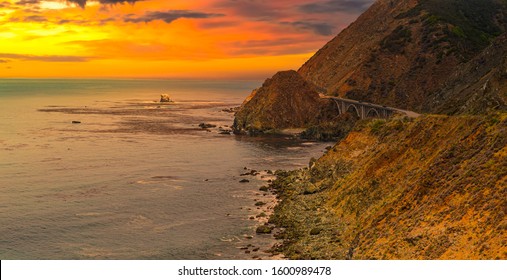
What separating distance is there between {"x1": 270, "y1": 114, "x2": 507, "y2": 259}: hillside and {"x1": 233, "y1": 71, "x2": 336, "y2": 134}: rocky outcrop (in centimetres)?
9793

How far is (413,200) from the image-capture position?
51625 mm

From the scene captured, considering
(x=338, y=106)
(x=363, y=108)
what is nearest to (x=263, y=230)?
(x=363, y=108)

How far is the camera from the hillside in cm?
4275

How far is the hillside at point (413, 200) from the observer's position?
140ft

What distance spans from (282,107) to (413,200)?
133684 millimetres

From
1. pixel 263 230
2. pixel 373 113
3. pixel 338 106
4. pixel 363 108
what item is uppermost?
pixel 338 106

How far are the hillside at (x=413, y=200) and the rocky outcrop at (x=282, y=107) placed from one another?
9793cm

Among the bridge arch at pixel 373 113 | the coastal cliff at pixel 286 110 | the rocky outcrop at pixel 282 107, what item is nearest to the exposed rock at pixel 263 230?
the coastal cliff at pixel 286 110

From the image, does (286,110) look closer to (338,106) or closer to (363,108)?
(338,106)

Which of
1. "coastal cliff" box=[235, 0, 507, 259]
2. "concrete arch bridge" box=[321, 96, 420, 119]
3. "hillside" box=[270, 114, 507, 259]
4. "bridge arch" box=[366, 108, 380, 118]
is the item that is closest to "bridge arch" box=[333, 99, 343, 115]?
"concrete arch bridge" box=[321, 96, 420, 119]

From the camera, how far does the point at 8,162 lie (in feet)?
374

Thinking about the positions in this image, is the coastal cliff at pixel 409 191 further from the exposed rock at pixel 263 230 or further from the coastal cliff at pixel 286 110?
the coastal cliff at pixel 286 110

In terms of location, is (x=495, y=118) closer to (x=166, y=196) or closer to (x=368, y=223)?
(x=368, y=223)
